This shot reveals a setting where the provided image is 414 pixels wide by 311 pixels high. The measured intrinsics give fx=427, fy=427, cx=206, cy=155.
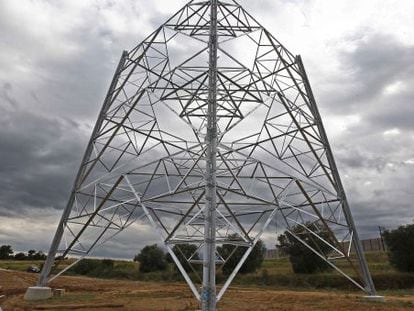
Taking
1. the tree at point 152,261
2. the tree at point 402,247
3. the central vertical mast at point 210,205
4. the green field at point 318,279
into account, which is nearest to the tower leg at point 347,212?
the central vertical mast at point 210,205

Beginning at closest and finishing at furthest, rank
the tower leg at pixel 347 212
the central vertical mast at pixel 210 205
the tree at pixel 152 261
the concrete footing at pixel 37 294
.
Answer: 1. the central vertical mast at pixel 210 205
2. the tower leg at pixel 347 212
3. the concrete footing at pixel 37 294
4. the tree at pixel 152 261

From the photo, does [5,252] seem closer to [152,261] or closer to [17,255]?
[17,255]

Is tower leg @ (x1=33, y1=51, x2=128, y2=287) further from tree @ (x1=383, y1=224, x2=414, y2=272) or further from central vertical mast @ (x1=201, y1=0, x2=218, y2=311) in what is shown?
tree @ (x1=383, y1=224, x2=414, y2=272)

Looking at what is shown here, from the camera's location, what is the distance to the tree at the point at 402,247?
154 feet

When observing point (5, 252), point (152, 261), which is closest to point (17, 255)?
point (5, 252)

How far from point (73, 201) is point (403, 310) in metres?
15.3

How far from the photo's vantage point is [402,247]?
48031 mm

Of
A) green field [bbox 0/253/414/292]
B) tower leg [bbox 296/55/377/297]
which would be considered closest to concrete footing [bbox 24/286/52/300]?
tower leg [bbox 296/55/377/297]

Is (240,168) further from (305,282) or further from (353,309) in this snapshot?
(305,282)

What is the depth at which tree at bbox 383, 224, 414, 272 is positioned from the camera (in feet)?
154

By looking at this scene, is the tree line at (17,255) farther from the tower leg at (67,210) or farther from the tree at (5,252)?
the tower leg at (67,210)

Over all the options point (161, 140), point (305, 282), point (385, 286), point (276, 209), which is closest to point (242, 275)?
point (305, 282)

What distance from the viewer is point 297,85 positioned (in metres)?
19.5

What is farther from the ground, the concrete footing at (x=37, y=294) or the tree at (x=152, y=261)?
the tree at (x=152, y=261)
